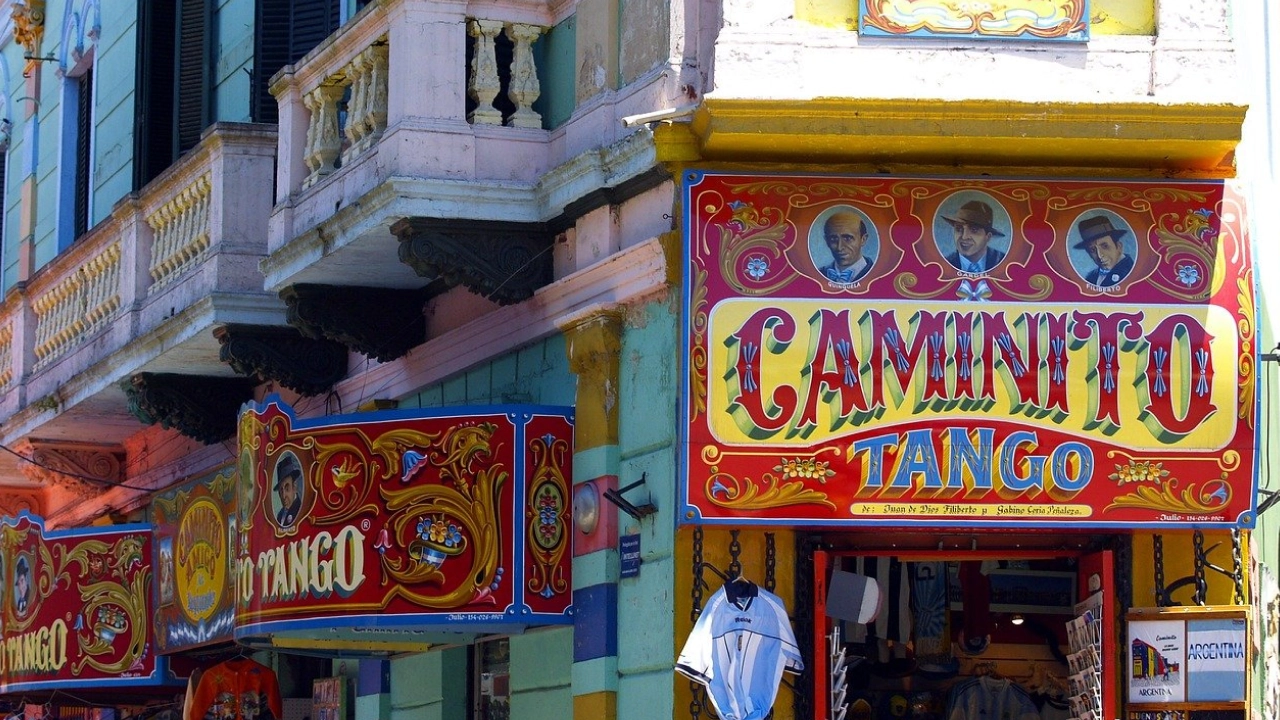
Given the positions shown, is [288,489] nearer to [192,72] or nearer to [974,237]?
[974,237]

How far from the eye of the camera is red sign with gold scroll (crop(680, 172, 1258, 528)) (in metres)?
10.0

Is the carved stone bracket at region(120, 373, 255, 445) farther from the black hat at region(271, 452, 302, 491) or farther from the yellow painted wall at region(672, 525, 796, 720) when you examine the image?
the yellow painted wall at region(672, 525, 796, 720)

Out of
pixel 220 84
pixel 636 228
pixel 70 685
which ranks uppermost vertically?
pixel 220 84

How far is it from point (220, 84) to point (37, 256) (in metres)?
5.09

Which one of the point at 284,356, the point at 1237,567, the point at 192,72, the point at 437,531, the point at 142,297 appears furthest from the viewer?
the point at 192,72

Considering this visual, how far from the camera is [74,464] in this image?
1775 centimetres

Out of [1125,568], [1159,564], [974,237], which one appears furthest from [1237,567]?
[974,237]

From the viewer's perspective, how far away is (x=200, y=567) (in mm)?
14453

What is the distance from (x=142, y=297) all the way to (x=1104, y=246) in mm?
7267

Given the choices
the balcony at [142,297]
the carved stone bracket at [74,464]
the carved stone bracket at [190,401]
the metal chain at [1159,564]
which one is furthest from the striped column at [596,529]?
the carved stone bracket at [74,464]

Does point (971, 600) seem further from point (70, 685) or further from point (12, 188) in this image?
point (12, 188)

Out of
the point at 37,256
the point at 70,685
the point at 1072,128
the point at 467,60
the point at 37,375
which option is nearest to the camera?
the point at 1072,128

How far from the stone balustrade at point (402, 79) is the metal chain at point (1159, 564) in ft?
12.4

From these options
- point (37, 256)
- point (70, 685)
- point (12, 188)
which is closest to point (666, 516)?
point (70, 685)
